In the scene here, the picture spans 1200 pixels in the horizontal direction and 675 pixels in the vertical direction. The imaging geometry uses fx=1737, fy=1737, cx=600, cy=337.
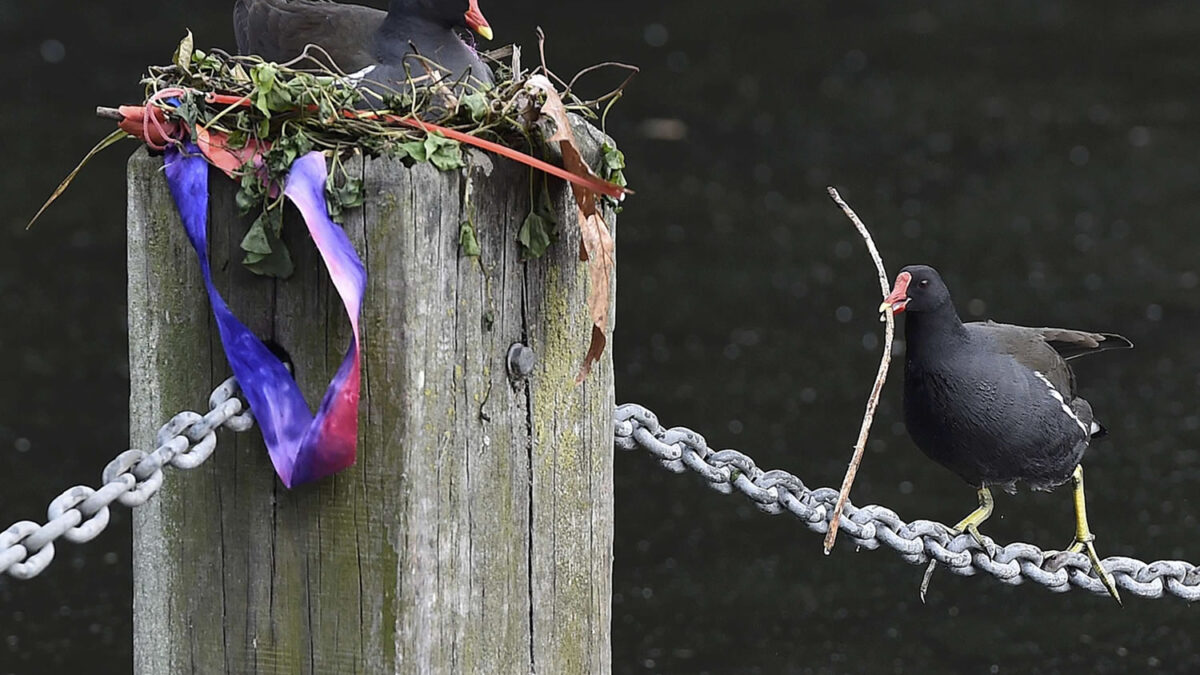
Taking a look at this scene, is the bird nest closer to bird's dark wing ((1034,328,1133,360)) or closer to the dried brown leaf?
the dried brown leaf

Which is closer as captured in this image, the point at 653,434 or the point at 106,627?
the point at 653,434

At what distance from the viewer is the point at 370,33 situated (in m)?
3.35

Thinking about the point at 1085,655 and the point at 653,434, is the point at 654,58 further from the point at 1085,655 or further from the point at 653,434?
the point at 653,434

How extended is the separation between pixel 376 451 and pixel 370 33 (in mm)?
1428

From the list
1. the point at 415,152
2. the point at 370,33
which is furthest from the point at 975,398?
the point at 415,152

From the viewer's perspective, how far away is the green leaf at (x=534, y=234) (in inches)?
88.0

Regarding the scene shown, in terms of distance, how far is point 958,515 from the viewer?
5660 millimetres

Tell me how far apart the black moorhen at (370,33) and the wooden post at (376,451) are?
62 cm

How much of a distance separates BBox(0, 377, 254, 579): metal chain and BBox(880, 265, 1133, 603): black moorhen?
6.83 ft

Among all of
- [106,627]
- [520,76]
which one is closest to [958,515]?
[106,627]

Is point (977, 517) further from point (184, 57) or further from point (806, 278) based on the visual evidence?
point (806, 278)

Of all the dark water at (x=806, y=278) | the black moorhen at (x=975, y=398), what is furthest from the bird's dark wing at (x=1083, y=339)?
the dark water at (x=806, y=278)

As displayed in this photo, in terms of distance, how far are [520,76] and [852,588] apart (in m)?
3.31

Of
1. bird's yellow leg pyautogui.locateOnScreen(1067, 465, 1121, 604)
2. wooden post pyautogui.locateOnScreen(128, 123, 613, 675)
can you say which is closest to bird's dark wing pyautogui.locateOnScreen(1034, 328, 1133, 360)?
bird's yellow leg pyautogui.locateOnScreen(1067, 465, 1121, 604)
